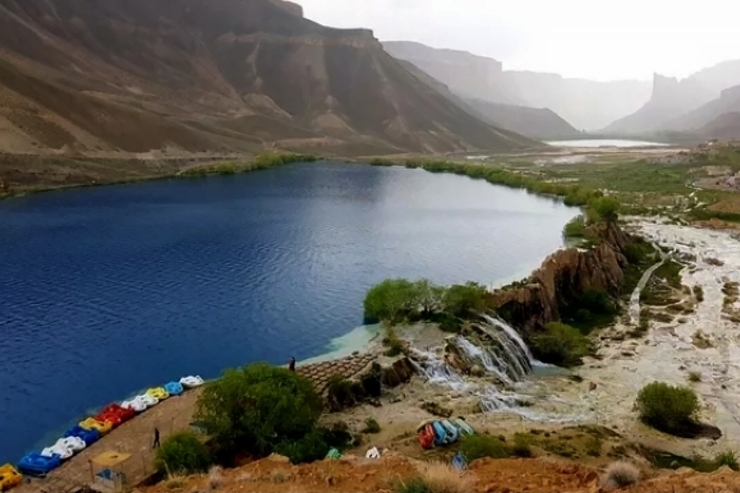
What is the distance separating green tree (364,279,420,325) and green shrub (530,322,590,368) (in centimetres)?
902

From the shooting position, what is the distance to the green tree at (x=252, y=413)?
29234 millimetres

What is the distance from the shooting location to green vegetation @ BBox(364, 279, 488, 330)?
1875 inches

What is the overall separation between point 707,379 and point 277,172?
390 ft

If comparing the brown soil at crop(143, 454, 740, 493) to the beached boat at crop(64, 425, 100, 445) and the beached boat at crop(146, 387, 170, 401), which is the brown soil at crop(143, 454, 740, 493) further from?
the beached boat at crop(146, 387, 170, 401)

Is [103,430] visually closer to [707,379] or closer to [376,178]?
[707,379]

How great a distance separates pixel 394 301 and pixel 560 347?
11.9 meters

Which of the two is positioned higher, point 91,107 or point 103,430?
point 91,107

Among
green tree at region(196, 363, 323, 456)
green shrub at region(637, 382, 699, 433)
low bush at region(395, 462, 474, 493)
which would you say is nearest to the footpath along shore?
green tree at region(196, 363, 323, 456)

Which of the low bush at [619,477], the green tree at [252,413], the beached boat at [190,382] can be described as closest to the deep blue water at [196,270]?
the beached boat at [190,382]

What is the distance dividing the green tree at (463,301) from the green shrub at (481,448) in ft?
61.8

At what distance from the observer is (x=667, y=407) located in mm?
35469

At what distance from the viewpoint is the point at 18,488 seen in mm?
27062

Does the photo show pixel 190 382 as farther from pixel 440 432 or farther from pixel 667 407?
pixel 667 407

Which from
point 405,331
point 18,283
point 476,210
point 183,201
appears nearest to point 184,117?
point 183,201
